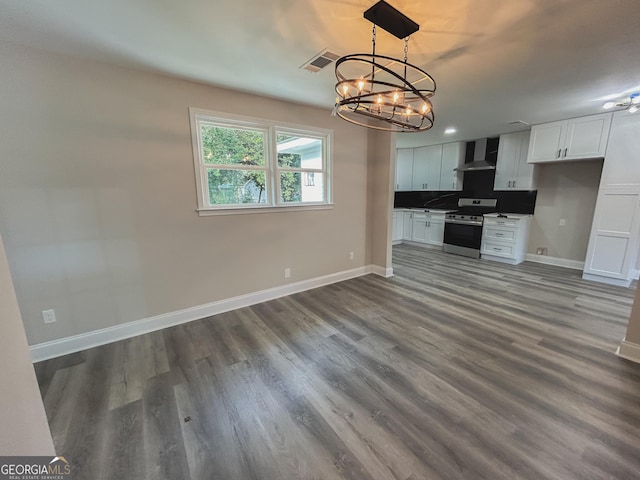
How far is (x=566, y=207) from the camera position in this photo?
4.64 m

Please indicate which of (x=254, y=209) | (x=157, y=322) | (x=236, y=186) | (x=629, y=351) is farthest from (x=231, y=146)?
(x=629, y=351)

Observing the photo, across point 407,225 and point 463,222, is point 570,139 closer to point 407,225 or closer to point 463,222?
point 463,222

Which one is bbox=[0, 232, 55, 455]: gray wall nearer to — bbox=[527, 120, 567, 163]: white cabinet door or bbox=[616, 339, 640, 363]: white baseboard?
bbox=[616, 339, 640, 363]: white baseboard

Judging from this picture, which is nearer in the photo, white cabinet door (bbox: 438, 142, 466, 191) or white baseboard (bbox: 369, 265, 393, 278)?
white baseboard (bbox: 369, 265, 393, 278)

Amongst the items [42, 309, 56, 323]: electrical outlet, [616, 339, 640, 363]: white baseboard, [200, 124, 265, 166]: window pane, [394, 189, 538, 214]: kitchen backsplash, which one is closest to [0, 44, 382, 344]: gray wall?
[42, 309, 56, 323]: electrical outlet

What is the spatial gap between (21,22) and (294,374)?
316cm

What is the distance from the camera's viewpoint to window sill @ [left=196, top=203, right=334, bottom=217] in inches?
114

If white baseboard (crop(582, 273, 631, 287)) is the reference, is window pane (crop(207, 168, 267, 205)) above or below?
above

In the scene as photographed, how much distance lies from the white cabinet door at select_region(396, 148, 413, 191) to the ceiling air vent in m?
5.00

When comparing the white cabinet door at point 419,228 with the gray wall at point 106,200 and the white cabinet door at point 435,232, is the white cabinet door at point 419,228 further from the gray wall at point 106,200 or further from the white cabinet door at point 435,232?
the gray wall at point 106,200

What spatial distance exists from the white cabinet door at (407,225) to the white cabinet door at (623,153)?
351cm

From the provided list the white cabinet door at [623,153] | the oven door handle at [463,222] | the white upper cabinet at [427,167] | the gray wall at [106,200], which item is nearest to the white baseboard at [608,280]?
the white cabinet door at [623,153]

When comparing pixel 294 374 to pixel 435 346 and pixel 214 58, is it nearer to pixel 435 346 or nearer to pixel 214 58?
pixel 435 346

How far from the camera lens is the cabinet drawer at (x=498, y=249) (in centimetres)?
492
